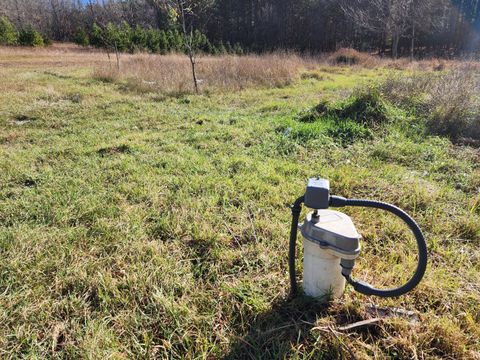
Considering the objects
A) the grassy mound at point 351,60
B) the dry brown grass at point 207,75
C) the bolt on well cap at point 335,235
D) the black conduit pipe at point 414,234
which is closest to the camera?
the black conduit pipe at point 414,234

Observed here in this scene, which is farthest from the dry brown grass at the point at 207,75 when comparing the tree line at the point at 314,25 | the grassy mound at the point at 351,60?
the tree line at the point at 314,25

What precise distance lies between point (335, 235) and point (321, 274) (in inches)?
10.1

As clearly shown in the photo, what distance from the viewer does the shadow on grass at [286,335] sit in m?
1.21

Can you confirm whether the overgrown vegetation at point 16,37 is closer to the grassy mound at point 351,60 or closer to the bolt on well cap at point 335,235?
the grassy mound at point 351,60

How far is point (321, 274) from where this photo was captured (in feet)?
4.38

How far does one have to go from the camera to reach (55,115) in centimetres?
567

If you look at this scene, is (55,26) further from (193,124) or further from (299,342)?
(299,342)

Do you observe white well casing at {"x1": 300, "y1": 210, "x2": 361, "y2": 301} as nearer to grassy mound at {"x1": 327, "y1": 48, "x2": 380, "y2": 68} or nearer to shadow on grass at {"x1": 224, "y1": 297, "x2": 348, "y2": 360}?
shadow on grass at {"x1": 224, "y1": 297, "x2": 348, "y2": 360}

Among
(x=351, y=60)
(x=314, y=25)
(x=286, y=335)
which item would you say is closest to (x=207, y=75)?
(x=286, y=335)

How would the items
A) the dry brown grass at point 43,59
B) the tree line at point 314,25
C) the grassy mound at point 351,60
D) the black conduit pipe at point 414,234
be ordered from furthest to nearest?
the tree line at point 314,25 < the grassy mound at point 351,60 < the dry brown grass at point 43,59 < the black conduit pipe at point 414,234

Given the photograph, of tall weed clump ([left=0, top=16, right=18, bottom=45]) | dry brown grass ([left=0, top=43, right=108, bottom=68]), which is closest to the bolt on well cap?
dry brown grass ([left=0, top=43, right=108, bottom=68])

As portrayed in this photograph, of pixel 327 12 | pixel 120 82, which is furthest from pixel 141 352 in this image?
pixel 327 12

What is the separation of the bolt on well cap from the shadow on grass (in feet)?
1.19

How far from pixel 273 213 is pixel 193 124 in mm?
3232
